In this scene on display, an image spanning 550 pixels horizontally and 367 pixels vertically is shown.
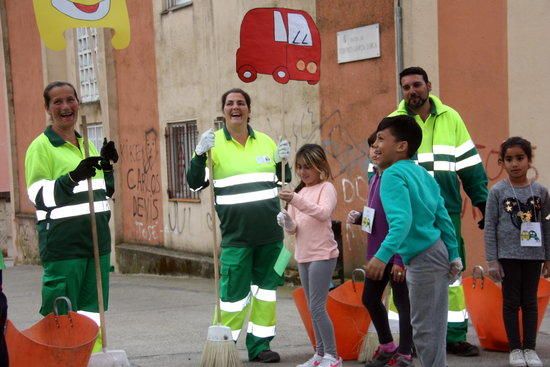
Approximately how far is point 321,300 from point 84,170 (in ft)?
5.79

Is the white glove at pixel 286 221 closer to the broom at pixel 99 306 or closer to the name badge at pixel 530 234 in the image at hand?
the broom at pixel 99 306

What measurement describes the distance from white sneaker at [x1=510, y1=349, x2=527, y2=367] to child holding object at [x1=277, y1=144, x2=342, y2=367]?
1.19 meters

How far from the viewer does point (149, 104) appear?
16734 millimetres

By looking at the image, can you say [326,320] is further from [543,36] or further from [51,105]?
[543,36]

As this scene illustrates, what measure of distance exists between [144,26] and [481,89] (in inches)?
318

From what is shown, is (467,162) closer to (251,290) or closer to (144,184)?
(251,290)

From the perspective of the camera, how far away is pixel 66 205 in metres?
6.00

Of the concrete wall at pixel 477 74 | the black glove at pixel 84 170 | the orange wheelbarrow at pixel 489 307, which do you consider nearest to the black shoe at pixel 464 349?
the orange wheelbarrow at pixel 489 307

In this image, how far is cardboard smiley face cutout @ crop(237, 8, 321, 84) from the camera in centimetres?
695

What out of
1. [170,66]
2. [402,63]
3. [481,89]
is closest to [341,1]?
[402,63]

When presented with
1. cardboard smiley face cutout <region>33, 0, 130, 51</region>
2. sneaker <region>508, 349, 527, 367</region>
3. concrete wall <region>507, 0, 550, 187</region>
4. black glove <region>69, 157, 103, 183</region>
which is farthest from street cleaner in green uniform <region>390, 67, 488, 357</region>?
concrete wall <region>507, 0, 550, 187</region>

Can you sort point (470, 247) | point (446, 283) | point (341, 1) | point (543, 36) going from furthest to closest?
point (341, 1)
point (470, 247)
point (543, 36)
point (446, 283)

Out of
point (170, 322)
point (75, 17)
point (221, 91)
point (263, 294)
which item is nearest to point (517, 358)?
point (263, 294)

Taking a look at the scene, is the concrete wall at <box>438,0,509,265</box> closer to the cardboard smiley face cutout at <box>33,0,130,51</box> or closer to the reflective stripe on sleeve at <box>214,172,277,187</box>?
the reflective stripe on sleeve at <box>214,172,277,187</box>
